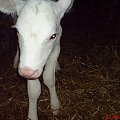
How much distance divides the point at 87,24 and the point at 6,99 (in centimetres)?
318

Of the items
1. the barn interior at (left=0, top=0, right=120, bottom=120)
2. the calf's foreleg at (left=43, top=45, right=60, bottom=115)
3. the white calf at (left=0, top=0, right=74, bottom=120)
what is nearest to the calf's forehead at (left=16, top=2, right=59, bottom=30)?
the white calf at (left=0, top=0, right=74, bottom=120)

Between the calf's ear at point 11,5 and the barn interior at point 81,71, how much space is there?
0.86 meters

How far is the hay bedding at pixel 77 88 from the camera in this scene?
4.62 metres

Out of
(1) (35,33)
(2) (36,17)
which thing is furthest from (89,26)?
(1) (35,33)

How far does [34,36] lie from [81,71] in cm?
214

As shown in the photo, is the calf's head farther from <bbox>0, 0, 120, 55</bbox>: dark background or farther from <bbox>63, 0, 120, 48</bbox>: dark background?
<bbox>63, 0, 120, 48</bbox>: dark background

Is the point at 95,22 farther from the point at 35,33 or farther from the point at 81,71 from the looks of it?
the point at 35,33

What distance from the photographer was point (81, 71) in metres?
5.70

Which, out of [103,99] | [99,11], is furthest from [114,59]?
[99,11]

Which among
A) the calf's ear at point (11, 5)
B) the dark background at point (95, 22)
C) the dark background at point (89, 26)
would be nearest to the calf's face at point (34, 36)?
the calf's ear at point (11, 5)

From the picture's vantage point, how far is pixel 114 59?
19.5ft

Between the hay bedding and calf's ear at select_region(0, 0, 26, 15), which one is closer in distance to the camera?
calf's ear at select_region(0, 0, 26, 15)

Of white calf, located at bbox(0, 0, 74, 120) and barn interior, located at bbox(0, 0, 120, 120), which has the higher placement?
white calf, located at bbox(0, 0, 74, 120)

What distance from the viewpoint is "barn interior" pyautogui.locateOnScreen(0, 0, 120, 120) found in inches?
184
